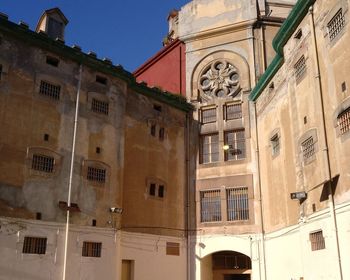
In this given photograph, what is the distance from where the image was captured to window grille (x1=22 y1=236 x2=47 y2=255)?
1847 cm

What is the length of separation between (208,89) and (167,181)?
6.78m

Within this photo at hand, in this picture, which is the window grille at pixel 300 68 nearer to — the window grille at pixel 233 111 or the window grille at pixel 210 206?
the window grille at pixel 233 111

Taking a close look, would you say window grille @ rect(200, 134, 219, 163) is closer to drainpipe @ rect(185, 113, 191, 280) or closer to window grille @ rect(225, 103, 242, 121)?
drainpipe @ rect(185, 113, 191, 280)

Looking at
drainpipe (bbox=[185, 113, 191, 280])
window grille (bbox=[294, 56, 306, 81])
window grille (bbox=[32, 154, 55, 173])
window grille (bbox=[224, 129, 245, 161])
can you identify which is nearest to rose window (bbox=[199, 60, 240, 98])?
drainpipe (bbox=[185, 113, 191, 280])

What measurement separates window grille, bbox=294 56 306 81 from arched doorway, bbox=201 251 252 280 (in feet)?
38.5

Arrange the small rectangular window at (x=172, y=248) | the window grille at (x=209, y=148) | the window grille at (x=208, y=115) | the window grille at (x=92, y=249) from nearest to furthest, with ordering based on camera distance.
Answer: the window grille at (x=92, y=249)
the small rectangular window at (x=172, y=248)
the window grille at (x=209, y=148)
the window grille at (x=208, y=115)

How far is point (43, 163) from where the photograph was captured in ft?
65.2

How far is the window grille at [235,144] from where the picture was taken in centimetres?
2620

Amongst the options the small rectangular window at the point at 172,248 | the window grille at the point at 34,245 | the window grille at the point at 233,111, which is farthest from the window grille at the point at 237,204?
the window grille at the point at 34,245

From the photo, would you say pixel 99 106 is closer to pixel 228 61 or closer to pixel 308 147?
pixel 228 61

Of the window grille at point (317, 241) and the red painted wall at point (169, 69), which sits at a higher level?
the red painted wall at point (169, 69)

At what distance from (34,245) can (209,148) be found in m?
12.3

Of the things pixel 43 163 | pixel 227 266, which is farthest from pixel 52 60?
pixel 227 266

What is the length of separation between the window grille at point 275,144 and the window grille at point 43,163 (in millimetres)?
11052
